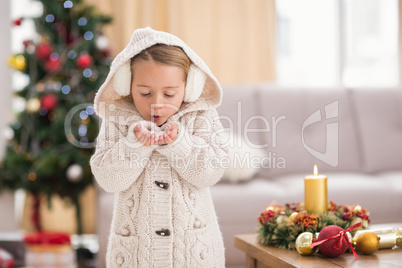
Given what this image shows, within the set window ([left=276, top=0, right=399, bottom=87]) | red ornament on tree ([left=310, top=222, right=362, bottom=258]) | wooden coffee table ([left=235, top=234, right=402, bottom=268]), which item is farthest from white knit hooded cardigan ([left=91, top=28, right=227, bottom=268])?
window ([left=276, top=0, right=399, bottom=87])

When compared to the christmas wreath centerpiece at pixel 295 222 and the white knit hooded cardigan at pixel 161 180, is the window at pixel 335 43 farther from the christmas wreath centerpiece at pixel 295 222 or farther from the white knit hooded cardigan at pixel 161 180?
the white knit hooded cardigan at pixel 161 180

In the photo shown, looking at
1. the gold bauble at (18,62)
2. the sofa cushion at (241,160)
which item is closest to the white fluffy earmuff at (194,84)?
the sofa cushion at (241,160)

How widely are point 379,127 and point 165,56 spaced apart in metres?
2.24

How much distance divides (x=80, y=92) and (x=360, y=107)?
181cm

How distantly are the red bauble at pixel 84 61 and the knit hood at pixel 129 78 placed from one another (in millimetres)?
1920

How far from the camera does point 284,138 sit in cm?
307

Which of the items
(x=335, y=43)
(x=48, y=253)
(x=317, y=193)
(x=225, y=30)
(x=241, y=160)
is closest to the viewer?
(x=317, y=193)

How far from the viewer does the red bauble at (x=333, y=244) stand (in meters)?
1.34

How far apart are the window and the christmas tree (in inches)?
60.8

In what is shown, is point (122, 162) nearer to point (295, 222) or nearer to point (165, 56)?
point (165, 56)

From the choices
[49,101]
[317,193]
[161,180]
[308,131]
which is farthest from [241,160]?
[161,180]

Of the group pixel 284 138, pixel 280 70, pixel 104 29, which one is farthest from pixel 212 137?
pixel 280 70

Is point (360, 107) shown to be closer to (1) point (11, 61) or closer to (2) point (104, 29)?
(2) point (104, 29)

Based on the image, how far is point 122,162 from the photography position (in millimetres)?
1292
